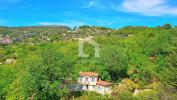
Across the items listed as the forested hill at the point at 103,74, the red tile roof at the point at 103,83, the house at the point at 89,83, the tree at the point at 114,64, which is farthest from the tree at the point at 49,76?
the tree at the point at 114,64

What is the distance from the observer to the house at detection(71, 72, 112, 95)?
43.3 m

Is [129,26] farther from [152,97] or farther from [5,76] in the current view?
[152,97]

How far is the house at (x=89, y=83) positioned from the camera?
43.3 m

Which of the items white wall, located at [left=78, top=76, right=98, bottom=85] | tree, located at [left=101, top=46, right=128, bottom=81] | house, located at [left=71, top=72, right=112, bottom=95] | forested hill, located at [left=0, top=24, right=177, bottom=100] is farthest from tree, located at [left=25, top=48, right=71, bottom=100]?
tree, located at [left=101, top=46, right=128, bottom=81]

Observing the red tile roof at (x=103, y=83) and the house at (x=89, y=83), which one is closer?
the red tile roof at (x=103, y=83)

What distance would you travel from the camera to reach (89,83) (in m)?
44.1

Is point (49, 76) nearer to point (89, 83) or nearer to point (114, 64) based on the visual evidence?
point (89, 83)

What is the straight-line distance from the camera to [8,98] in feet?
147

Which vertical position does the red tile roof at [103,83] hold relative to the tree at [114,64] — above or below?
below

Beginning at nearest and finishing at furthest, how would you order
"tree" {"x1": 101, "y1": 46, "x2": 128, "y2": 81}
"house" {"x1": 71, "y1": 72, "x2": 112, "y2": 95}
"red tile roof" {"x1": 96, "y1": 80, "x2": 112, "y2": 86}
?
"red tile roof" {"x1": 96, "y1": 80, "x2": 112, "y2": 86}, "house" {"x1": 71, "y1": 72, "x2": 112, "y2": 95}, "tree" {"x1": 101, "y1": 46, "x2": 128, "y2": 81}

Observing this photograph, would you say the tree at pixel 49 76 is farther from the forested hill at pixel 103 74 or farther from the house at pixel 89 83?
the house at pixel 89 83

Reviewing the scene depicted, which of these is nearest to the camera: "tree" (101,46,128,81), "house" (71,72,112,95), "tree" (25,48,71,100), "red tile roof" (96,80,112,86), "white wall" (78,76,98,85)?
"tree" (25,48,71,100)

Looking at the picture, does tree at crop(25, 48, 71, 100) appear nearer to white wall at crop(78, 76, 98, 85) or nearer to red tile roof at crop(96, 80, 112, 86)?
white wall at crop(78, 76, 98, 85)

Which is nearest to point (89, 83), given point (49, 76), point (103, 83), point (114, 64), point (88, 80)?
point (88, 80)
